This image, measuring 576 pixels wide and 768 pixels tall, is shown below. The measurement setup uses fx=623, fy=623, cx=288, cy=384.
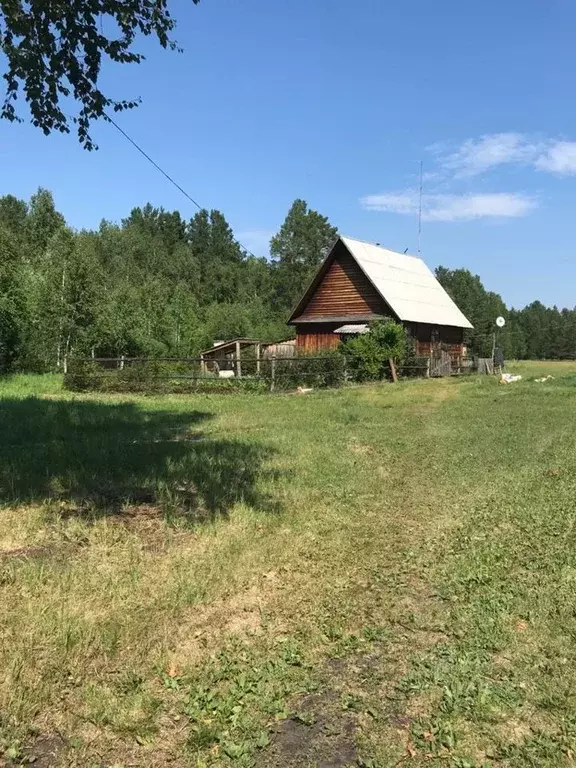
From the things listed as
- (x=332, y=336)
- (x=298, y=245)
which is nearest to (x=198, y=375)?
(x=332, y=336)

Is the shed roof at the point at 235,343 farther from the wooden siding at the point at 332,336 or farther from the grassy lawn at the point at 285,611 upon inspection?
the grassy lawn at the point at 285,611

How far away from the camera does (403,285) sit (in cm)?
3859

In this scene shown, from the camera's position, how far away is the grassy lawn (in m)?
3.21

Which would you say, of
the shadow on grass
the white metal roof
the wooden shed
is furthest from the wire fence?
the shadow on grass

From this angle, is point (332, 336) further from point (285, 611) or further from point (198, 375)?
point (285, 611)

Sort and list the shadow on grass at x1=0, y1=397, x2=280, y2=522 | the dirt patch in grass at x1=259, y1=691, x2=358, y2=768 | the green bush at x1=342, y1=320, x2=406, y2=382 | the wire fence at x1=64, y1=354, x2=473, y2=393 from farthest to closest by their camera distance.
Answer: the green bush at x1=342, y1=320, x2=406, y2=382 < the wire fence at x1=64, y1=354, x2=473, y2=393 < the shadow on grass at x1=0, y1=397, x2=280, y2=522 < the dirt patch in grass at x1=259, y1=691, x2=358, y2=768

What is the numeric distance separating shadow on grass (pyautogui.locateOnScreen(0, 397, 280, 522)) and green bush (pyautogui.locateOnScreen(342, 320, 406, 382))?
13734mm

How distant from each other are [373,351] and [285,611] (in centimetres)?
2414

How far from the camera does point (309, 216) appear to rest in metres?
87.6

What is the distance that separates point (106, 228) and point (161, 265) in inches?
300

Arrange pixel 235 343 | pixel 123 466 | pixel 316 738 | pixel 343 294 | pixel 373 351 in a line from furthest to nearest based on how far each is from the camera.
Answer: pixel 343 294, pixel 235 343, pixel 373 351, pixel 123 466, pixel 316 738

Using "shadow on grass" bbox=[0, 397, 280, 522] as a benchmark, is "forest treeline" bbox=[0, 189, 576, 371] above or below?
above

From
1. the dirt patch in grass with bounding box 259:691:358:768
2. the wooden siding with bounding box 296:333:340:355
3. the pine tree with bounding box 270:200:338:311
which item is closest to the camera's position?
the dirt patch in grass with bounding box 259:691:358:768

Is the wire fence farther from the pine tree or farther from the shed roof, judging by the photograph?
the pine tree
